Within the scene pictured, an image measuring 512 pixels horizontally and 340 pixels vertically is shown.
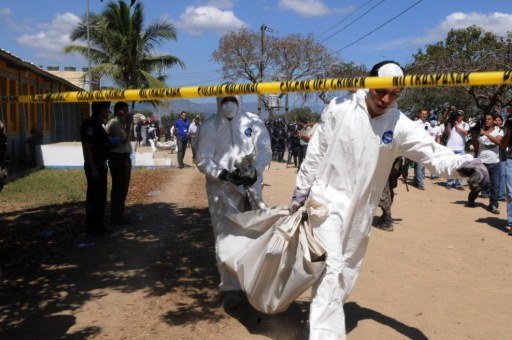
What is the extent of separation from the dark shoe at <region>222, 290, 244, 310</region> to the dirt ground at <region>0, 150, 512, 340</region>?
0.07 metres

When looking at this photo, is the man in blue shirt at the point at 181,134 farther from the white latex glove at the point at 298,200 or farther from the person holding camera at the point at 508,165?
the white latex glove at the point at 298,200

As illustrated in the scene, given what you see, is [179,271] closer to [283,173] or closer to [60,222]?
[60,222]

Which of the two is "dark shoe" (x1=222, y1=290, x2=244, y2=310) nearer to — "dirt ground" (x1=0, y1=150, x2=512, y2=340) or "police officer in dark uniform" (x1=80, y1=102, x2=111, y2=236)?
"dirt ground" (x1=0, y1=150, x2=512, y2=340)

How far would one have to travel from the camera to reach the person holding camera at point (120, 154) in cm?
761

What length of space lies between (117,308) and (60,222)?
396 centimetres

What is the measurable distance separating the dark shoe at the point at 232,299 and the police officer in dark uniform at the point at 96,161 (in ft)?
10.5

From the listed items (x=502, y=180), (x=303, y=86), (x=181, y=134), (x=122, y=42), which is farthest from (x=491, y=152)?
(x=122, y=42)

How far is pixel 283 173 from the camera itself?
16.6m

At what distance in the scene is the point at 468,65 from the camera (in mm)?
19000

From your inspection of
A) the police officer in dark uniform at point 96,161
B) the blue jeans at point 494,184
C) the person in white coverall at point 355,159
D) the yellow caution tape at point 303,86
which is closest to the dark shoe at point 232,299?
the person in white coverall at point 355,159

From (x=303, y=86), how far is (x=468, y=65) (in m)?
17.3

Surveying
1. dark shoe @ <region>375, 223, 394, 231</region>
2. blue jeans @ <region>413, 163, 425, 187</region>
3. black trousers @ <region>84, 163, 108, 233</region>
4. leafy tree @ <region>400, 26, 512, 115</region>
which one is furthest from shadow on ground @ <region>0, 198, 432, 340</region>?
leafy tree @ <region>400, 26, 512, 115</region>

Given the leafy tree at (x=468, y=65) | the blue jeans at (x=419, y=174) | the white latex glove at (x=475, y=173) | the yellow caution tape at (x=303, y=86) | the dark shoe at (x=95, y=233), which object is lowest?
the dark shoe at (x=95, y=233)

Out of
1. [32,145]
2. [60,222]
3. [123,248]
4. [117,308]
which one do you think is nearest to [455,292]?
[117,308]
